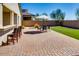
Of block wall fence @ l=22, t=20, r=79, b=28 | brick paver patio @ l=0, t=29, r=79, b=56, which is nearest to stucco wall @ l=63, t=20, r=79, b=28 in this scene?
block wall fence @ l=22, t=20, r=79, b=28

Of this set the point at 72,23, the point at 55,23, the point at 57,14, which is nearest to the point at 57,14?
the point at 57,14

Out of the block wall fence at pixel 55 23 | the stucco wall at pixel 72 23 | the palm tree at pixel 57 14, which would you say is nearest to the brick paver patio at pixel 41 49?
the stucco wall at pixel 72 23

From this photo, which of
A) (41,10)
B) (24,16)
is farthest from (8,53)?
(41,10)

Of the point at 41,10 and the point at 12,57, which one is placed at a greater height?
the point at 41,10

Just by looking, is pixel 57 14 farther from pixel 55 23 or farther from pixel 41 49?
pixel 41 49

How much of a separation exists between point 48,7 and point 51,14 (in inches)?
101

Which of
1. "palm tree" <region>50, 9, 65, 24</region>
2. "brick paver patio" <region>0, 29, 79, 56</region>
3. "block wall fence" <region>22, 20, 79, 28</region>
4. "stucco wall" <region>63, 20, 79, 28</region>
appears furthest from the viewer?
"palm tree" <region>50, 9, 65, 24</region>

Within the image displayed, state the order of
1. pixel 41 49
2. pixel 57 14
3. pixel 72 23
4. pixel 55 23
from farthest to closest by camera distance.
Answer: pixel 57 14 → pixel 55 23 → pixel 72 23 → pixel 41 49

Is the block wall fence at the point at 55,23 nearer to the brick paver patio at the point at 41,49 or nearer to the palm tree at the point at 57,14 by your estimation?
the palm tree at the point at 57,14

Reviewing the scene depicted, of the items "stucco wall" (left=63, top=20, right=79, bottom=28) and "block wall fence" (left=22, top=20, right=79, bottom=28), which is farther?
"block wall fence" (left=22, top=20, right=79, bottom=28)

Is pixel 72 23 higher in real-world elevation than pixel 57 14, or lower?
lower

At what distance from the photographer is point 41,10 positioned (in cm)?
6372

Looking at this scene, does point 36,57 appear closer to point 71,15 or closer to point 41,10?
point 71,15

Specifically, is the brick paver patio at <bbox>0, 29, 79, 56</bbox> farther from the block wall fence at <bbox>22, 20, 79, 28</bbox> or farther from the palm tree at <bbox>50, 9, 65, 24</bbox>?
the palm tree at <bbox>50, 9, 65, 24</bbox>
